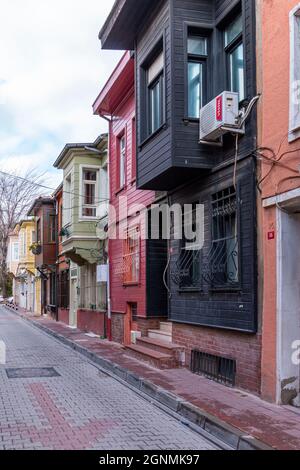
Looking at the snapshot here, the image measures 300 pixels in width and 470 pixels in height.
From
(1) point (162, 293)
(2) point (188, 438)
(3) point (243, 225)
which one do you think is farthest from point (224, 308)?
(1) point (162, 293)

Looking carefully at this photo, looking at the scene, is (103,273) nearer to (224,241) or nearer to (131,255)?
(131,255)

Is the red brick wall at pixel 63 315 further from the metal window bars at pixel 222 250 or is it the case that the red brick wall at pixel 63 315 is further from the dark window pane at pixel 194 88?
the dark window pane at pixel 194 88

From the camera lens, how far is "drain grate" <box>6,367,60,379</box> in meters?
11.3

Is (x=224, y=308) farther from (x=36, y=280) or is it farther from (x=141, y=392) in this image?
(x=36, y=280)

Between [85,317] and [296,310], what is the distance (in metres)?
14.7

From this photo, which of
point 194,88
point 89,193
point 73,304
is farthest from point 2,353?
point 73,304

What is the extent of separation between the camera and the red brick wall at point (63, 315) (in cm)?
2609

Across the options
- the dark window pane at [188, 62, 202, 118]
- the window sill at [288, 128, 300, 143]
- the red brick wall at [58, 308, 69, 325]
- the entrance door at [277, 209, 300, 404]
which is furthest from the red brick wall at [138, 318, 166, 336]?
Result: the red brick wall at [58, 308, 69, 325]

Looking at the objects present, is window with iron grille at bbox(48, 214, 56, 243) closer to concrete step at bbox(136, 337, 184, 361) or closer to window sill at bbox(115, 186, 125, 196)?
window sill at bbox(115, 186, 125, 196)

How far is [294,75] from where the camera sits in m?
7.81

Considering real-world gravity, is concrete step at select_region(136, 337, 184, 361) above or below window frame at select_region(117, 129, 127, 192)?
below

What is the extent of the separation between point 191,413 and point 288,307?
1.93 meters

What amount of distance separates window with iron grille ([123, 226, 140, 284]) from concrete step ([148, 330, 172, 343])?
163 cm

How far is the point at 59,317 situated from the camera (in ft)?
92.8
